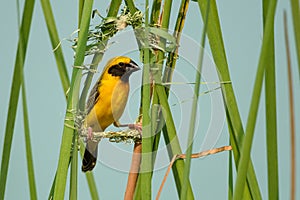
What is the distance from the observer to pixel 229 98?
631 mm

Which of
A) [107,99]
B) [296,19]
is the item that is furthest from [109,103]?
[296,19]

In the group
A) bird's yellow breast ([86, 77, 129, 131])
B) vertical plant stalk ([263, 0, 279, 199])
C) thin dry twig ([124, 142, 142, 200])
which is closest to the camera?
vertical plant stalk ([263, 0, 279, 199])

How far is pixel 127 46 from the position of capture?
0.76 m

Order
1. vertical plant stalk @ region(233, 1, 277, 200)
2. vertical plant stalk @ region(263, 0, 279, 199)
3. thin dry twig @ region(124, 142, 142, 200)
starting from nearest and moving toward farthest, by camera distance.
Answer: vertical plant stalk @ region(233, 1, 277, 200)
vertical plant stalk @ region(263, 0, 279, 199)
thin dry twig @ region(124, 142, 142, 200)

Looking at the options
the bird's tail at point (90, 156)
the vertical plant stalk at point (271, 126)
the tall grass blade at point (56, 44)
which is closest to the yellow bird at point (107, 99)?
the bird's tail at point (90, 156)

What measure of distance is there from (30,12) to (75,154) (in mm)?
180

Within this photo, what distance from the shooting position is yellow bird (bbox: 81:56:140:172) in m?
0.81

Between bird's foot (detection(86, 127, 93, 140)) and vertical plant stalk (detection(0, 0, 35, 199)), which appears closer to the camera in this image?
vertical plant stalk (detection(0, 0, 35, 199))

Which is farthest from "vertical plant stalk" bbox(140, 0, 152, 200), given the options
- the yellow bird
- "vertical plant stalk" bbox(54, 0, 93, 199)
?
the yellow bird

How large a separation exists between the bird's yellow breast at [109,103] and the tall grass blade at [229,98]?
0.79ft

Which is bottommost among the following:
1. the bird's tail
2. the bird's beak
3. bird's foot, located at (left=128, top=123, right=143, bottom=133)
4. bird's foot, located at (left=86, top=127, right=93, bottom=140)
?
the bird's tail

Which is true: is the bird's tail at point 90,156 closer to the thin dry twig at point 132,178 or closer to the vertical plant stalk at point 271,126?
the thin dry twig at point 132,178

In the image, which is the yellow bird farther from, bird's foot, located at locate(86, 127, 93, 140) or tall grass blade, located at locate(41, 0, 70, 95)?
tall grass blade, located at locate(41, 0, 70, 95)

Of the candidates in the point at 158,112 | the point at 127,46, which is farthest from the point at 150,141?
the point at 127,46
